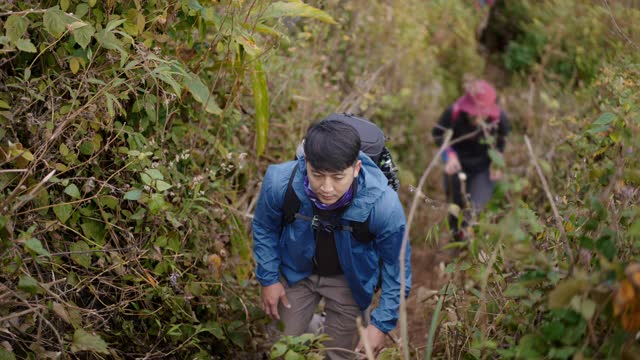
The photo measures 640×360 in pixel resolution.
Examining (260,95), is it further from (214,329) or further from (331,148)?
(214,329)

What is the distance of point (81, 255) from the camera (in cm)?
335

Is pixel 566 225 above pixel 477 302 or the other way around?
above

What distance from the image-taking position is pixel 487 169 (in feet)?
23.0

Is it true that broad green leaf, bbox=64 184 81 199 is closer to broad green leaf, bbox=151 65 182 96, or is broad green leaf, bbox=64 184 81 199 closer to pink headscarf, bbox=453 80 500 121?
broad green leaf, bbox=151 65 182 96

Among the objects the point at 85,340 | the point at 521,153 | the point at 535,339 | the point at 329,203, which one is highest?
the point at 535,339

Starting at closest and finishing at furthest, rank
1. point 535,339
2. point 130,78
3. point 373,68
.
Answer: point 535,339
point 130,78
point 373,68

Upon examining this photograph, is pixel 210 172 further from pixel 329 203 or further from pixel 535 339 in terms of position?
pixel 535 339

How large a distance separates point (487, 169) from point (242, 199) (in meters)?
3.11

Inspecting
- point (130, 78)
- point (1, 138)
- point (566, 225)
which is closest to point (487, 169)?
point (566, 225)

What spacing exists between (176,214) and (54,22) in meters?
1.17

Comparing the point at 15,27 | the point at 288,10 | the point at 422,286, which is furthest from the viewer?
the point at 422,286

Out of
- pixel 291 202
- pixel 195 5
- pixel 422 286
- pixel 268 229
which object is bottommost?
pixel 422 286

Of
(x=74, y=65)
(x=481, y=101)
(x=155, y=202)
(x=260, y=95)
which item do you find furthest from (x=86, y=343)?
(x=481, y=101)

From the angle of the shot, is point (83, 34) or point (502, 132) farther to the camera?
point (502, 132)
